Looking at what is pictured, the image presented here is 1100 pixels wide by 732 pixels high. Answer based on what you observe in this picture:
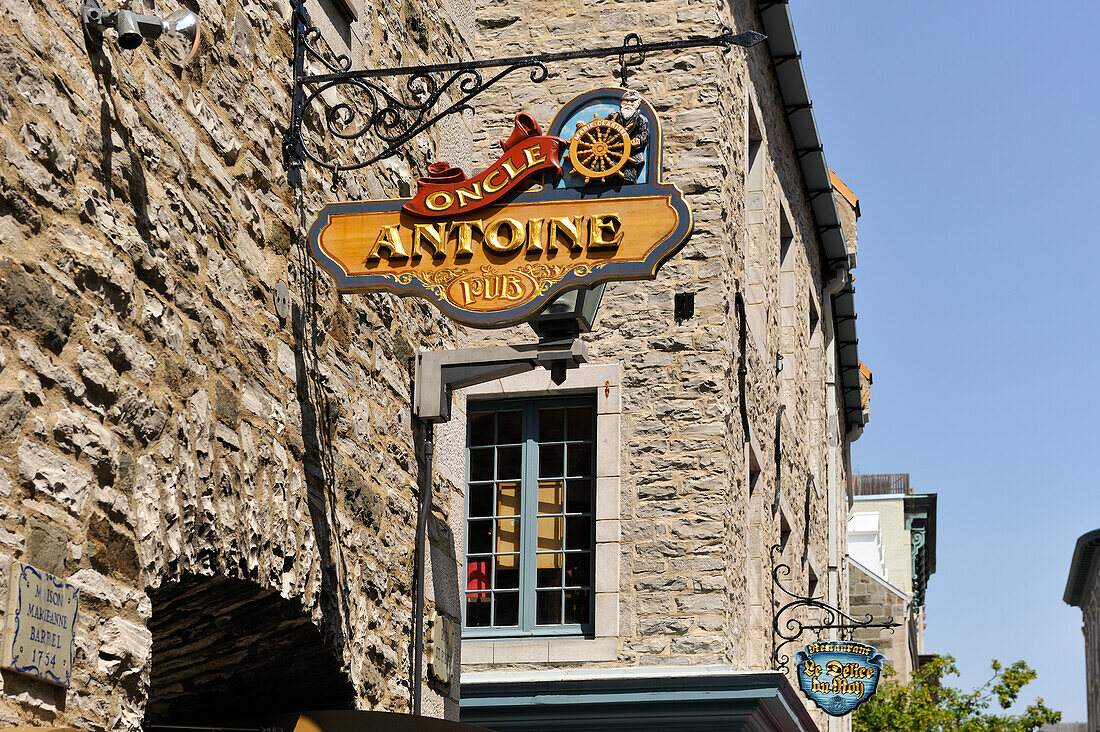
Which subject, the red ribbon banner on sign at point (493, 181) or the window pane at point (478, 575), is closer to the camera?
the red ribbon banner on sign at point (493, 181)

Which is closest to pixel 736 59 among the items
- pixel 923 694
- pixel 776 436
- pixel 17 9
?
pixel 776 436

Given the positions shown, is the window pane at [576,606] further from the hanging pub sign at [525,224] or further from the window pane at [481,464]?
the hanging pub sign at [525,224]

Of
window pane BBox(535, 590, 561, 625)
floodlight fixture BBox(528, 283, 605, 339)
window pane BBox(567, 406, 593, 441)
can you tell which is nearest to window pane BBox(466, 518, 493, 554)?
window pane BBox(535, 590, 561, 625)

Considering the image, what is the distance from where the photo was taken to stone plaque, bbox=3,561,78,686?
416 centimetres

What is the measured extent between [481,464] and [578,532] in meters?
1.00

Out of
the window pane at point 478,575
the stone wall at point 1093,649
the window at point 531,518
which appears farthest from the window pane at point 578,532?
the stone wall at point 1093,649

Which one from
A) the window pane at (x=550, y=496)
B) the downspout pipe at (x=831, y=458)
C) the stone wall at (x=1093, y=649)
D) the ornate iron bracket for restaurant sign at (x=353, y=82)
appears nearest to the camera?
the ornate iron bracket for restaurant sign at (x=353, y=82)

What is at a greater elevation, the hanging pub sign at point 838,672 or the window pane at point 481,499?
the window pane at point 481,499

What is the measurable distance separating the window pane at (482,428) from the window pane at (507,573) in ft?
3.23

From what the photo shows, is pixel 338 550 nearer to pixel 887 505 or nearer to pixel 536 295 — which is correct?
pixel 536 295

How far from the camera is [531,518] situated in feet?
41.7

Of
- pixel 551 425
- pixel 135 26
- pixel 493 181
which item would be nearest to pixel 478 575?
pixel 551 425

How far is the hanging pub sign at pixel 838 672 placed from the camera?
1423cm

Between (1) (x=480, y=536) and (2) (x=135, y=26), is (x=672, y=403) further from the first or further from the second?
(2) (x=135, y=26)
